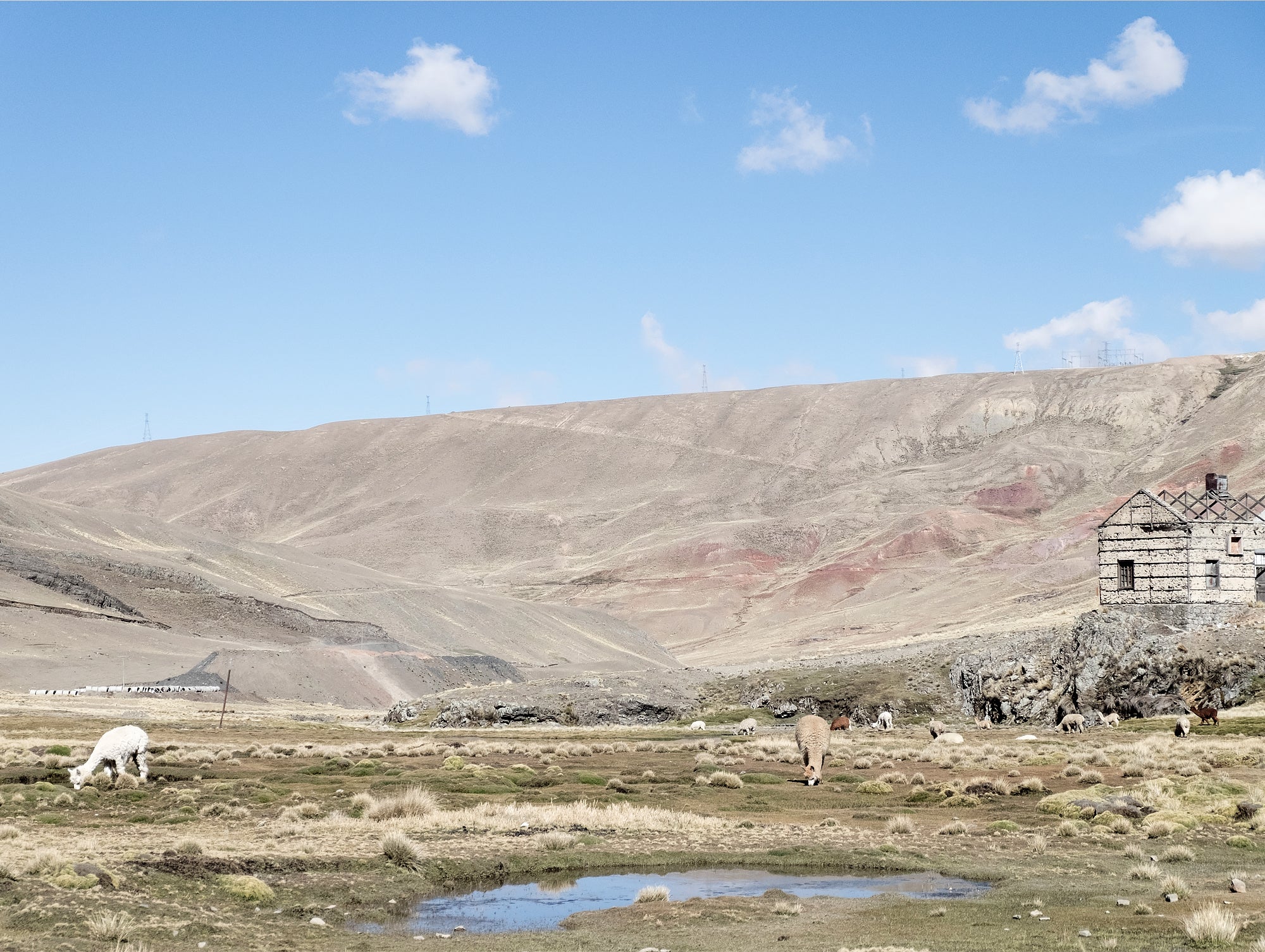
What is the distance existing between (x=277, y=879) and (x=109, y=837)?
16.0 feet

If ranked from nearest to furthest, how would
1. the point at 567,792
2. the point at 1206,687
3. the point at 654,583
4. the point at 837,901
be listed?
the point at 837,901, the point at 567,792, the point at 1206,687, the point at 654,583

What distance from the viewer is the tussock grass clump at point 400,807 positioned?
1015 inches

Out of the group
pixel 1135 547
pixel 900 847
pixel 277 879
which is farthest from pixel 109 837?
pixel 1135 547

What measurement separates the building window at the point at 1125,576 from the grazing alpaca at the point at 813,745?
24249mm

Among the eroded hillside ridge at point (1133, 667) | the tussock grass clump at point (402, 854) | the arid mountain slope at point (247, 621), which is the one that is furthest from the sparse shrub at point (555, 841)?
the arid mountain slope at point (247, 621)

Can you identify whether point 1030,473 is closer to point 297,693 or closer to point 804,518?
point 804,518

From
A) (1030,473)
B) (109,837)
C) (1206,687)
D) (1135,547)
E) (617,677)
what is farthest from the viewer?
(1030,473)

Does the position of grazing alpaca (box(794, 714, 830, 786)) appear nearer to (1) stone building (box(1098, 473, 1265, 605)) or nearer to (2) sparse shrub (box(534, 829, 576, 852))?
(2) sparse shrub (box(534, 829, 576, 852))

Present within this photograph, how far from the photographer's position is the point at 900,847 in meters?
23.4

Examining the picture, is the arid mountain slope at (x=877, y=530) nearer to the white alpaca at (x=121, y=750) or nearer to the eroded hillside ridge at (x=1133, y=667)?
the eroded hillside ridge at (x=1133, y=667)

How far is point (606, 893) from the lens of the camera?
20500 mm

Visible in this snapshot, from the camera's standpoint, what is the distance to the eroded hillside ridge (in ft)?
161

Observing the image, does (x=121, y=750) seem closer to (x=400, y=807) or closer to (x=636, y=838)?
(x=400, y=807)

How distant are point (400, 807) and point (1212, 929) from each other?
623 inches
